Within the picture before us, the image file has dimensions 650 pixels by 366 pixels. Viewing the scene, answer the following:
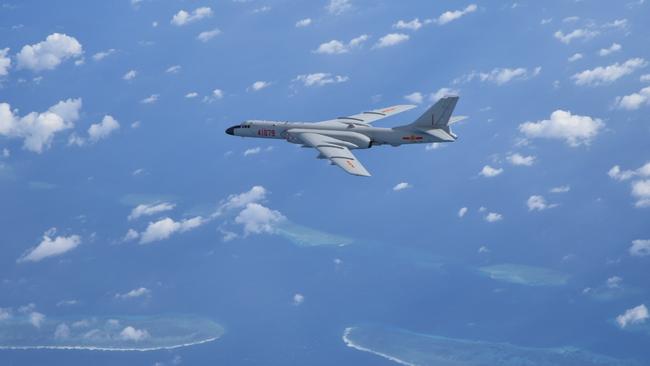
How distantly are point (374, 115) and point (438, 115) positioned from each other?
13756 mm

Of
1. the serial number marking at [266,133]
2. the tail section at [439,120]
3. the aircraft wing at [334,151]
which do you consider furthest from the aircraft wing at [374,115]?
the tail section at [439,120]

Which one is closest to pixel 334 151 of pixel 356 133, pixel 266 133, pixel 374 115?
pixel 356 133

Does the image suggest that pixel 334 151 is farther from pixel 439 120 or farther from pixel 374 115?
pixel 374 115

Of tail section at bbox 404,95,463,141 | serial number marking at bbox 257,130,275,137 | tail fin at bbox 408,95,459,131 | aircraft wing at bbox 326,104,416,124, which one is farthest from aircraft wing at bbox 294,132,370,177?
tail fin at bbox 408,95,459,131

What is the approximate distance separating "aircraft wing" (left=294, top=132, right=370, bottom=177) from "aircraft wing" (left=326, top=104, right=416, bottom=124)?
235 inches

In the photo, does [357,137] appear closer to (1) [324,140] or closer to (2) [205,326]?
(1) [324,140]

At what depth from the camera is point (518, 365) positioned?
121m

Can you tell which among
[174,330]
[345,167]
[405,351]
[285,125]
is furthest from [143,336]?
[345,167]

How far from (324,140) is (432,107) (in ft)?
44.8

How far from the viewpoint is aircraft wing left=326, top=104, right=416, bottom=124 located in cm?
9156

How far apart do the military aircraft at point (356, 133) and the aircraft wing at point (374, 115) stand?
0.27 meters

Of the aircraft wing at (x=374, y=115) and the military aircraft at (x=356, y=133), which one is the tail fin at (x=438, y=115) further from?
the aircraft wing at (x=374, y=115)

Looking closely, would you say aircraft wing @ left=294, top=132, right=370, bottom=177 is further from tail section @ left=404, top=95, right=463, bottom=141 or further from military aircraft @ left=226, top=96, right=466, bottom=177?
tail section @ left=404, top=95, right=463, bottom=141

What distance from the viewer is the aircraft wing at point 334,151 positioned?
76812 mm
